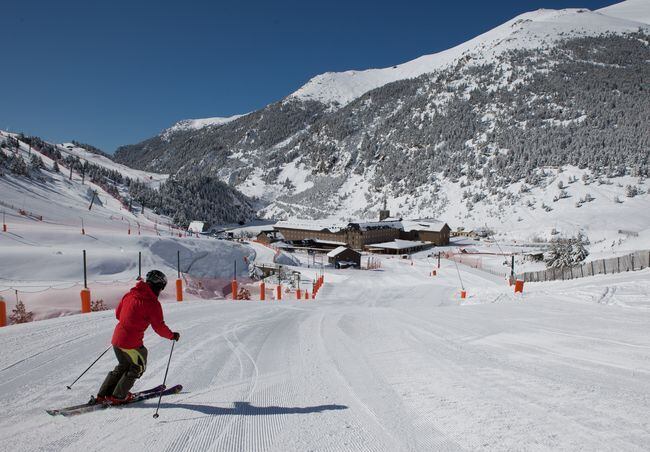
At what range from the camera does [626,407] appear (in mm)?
3645

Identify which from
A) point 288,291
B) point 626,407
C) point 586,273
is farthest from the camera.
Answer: point 288,291

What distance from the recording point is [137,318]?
429 centimetres

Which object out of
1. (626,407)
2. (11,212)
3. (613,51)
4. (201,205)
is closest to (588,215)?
(626,407)

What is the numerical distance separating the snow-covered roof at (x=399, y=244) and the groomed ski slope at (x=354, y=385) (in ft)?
208

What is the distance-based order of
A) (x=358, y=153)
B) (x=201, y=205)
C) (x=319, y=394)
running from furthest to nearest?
(x=358, y=153) → (x=201, y=205) → (x=319, y=394)

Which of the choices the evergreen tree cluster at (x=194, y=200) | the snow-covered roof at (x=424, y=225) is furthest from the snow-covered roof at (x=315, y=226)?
the evergreen tree cluster at (x=194, y=200)

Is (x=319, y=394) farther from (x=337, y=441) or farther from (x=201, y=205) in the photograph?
(x=201, y=205)

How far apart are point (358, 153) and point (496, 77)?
201 feet

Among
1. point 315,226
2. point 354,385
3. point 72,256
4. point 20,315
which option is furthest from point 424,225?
point 354,385

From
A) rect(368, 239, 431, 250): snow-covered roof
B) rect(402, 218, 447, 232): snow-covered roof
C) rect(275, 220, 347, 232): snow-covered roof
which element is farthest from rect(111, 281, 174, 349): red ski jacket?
rect(402, 218, 447, 232): snow-covered roof

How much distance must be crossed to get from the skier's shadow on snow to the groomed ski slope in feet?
0.07

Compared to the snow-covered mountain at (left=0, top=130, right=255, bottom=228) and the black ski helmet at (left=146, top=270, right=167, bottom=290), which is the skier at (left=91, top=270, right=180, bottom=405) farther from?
the snow-covered mountain at (left=0, top=130, right=255, bottom=228)

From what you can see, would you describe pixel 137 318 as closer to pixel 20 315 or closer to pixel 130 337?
pixel 130 337

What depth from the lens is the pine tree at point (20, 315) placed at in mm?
9664
